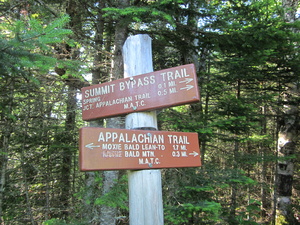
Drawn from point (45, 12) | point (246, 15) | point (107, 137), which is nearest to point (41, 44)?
point (107, 137)

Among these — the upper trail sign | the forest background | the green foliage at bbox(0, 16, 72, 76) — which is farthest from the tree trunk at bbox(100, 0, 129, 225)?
the upper trail sign

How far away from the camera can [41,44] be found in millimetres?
2645

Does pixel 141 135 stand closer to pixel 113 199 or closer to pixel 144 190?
pixel 144 190

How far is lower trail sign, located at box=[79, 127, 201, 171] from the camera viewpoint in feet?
6.84

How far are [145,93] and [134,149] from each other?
0.56m

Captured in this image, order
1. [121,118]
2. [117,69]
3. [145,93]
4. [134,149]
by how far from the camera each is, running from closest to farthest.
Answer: [134,149] → [145,93] → [117,69] → [121,118]

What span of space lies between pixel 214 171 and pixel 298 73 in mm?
3899

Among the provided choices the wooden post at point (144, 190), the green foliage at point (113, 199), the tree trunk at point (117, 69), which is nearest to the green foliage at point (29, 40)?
the wooden post at point (144, 190)

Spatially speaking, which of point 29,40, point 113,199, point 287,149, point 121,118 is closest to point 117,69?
point 121,118

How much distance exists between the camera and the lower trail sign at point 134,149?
6.84 feet

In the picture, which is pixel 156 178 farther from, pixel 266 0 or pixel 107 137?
pixel 266 0

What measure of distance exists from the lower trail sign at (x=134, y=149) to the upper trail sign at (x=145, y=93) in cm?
32

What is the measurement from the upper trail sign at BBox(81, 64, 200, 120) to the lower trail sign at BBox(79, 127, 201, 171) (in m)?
0.32

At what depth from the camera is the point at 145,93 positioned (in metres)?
2.49
